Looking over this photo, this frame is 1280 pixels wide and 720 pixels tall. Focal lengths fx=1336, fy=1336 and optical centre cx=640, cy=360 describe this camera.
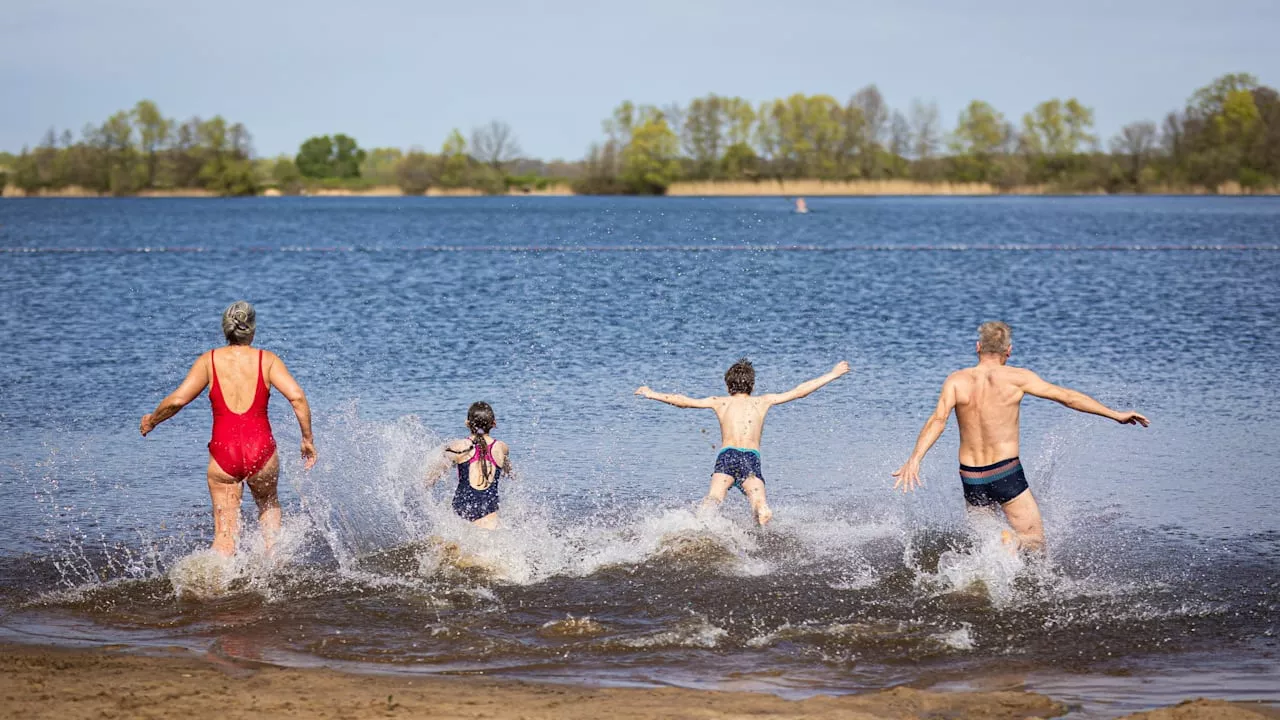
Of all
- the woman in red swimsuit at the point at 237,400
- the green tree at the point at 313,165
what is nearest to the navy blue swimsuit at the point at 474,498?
the woman in red swimsuit at the point at 237,400

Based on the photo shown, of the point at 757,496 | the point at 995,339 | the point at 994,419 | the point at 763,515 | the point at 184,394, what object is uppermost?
the point at 995,339

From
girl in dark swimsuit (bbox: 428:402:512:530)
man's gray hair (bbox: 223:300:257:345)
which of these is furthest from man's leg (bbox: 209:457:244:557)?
girl in dark swimsuit (bbox: 428:402:512:530)

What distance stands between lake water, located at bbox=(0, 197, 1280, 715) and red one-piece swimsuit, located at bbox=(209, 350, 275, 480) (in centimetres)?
73

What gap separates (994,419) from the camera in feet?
28.1

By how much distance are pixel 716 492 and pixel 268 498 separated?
317cm

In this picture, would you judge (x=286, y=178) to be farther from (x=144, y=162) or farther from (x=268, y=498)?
(x=268, y=498)

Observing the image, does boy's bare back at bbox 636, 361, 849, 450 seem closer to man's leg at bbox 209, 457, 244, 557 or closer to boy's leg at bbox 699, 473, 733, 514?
boy's leg at bbox 699, 473, 733, 514

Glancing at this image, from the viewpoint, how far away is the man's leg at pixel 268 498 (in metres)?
8.57

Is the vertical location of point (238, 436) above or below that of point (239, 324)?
below

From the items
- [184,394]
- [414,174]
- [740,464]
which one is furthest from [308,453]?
[414,174]

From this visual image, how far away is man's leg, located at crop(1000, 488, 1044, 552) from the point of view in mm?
8688

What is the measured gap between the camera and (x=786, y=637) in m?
7.72

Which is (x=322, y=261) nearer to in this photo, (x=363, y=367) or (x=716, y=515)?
(x=363, y=367)

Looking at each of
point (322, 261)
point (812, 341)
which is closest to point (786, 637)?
point (812, 341)
